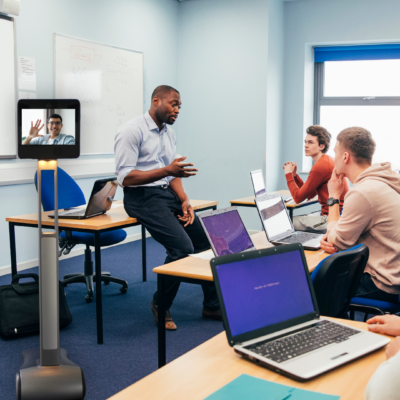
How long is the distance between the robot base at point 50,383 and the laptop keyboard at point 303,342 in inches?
37.7

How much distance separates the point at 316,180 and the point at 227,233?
1.62 m

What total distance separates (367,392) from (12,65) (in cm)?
380

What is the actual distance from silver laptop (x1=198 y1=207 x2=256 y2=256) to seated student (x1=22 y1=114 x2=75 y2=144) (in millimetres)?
620

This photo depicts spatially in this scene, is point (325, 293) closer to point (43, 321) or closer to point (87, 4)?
point (43, 321)

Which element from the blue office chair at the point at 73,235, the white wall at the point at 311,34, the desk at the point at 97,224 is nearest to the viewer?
the desk at the point at 97,224

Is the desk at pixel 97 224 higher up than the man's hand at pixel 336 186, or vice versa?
the man's hand at pixel 336 186

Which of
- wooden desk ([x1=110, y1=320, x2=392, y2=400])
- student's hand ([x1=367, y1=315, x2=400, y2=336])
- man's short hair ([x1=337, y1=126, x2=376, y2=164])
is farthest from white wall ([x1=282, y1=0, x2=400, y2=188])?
wooden desk ([x1=110, y1=320, x2=392, y2=400])

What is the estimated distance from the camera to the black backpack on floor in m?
2.72

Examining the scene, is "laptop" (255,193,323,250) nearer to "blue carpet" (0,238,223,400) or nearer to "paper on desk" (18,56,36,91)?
"blue carpet" (0,238,223,400)

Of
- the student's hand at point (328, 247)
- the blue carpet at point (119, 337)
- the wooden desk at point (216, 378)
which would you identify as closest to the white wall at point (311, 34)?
the blue carpet at point (119, 337)

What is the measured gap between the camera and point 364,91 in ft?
18.9

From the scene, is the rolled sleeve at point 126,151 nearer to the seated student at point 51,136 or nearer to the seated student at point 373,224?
the seated student at point 51,136

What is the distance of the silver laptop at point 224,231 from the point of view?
6.62 feet

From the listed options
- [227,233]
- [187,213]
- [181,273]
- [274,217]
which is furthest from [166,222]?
[181,273]
